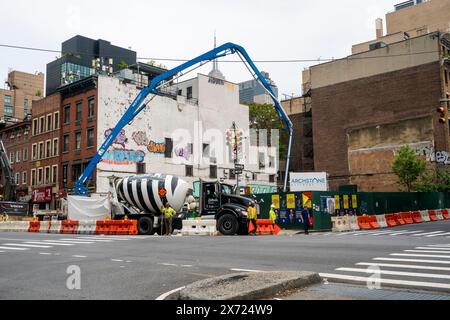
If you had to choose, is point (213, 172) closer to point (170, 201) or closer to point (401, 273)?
point (170, 201)

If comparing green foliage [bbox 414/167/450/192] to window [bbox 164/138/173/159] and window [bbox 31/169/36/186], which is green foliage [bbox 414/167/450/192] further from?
window [bbox 31/169/36/186]

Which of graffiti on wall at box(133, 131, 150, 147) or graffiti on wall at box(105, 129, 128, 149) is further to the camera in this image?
graffiti on wall at box(133, 131, 150, 147)

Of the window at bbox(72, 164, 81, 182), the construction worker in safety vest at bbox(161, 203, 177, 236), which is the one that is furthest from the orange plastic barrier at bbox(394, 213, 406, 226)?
the window at bbox(72, 164, 81, 182)

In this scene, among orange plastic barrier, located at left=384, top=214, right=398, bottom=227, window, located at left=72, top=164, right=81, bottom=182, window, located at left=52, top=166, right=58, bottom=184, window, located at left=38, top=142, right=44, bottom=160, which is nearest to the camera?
orange plastic barrier, located at left=384, top=214, right=398, bottom=227

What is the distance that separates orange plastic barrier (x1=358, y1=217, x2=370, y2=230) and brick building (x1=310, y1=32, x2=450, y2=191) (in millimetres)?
25456

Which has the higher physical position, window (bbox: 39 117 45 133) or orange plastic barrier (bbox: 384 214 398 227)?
window (bbox: 39 117 45 133)

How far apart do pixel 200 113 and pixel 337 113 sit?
18484 mm

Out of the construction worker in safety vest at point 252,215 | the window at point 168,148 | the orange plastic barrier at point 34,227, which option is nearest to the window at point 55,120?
the window at point 168,148

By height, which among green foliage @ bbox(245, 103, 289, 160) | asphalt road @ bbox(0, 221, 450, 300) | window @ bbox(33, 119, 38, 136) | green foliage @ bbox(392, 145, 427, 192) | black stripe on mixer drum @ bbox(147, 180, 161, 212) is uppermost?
green foliage @ bbox(245, 103, 289, 160)

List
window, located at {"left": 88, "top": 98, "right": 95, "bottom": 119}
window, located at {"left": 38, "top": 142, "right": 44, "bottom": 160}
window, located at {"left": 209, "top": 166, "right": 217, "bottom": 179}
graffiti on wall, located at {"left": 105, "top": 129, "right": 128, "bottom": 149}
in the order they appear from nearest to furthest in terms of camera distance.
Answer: graffiti on wall, located at {"left": 105, "top": 129, "right": 128, "bottom": 149}, window, located at {"left": 88, "top": 98, "right": 95, "bottom": 119}, window, located at {"left": 38, "top": 142, "right": 44, "bottom": 160}, window, located at {"left": 209, "top": 166, "right": 217, "bottom": 179}

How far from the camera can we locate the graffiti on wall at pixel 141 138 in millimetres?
51438

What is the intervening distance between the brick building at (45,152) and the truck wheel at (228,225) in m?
32.9

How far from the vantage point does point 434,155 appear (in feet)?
171

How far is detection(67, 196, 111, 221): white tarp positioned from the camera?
30.2 metres
